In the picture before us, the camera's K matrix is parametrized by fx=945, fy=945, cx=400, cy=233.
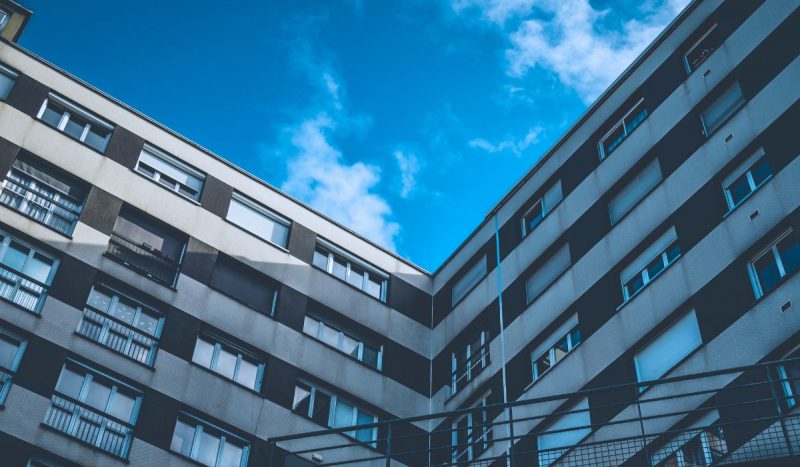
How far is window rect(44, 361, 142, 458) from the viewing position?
65.5 feet

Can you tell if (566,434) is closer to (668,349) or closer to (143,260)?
(668,349)

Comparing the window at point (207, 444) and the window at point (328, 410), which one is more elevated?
the window at point (328, 410)

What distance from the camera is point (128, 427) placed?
20.7 m

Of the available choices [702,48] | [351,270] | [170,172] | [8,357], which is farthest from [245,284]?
[702,48]

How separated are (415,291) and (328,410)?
6103 mm

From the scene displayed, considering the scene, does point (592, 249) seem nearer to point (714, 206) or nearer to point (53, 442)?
point (714, 206)

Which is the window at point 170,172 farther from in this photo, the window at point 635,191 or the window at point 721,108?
the window at point 721,108

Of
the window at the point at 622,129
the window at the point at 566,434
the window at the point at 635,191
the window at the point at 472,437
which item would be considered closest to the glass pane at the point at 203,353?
the window at the point at 472,437

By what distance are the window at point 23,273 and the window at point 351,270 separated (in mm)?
8234

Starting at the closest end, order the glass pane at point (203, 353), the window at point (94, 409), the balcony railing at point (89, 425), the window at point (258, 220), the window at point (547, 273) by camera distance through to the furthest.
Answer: the balcony railing at point (89, 425) < the window at point (94, 409) < the glass pane at point (203, 353) < the window at point (547, 273) < the window at point (258, 220)

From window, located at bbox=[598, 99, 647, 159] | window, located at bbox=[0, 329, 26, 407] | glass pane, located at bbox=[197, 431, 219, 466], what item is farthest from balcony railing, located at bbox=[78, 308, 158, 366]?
window, located at bbox=[598, 99, 647, 159]

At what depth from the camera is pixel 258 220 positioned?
1076 inches

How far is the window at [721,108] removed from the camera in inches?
832

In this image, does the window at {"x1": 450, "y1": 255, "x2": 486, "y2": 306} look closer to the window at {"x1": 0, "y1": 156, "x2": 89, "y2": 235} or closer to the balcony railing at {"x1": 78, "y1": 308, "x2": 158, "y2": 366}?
the balcony railing at {"x1": 78, "y1": 308, "x2": 158, "y2": 366}
